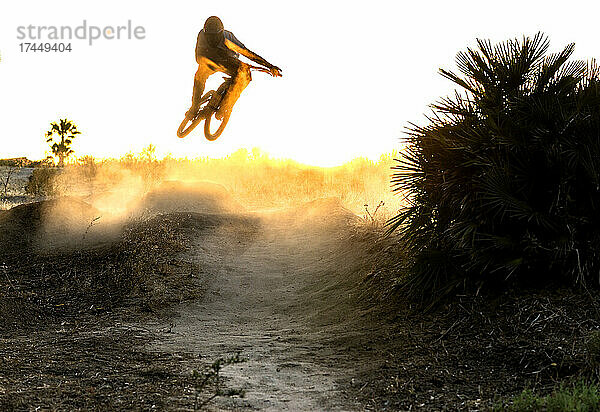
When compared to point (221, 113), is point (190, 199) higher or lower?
lower

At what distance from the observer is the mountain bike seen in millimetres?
9219

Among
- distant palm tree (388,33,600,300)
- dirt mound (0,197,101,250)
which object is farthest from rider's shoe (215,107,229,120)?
dirt mound (0,197,101,250)

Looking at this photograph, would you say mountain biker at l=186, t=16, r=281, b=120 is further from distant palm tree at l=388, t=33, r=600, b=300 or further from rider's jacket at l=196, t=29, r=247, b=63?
distant palm tree at l=388, t=33, r=600, b=300

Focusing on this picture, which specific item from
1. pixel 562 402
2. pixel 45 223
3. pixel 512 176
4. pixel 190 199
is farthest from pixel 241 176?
pixel 562 402

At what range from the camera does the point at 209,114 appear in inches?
370

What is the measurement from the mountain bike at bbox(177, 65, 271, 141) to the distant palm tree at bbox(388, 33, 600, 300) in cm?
294

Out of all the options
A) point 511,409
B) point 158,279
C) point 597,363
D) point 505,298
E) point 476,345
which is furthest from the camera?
point 158,279

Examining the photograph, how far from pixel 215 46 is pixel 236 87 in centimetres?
65

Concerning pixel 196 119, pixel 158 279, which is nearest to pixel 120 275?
pixel 158 279

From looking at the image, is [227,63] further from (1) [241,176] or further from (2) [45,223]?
(1) [241,176]

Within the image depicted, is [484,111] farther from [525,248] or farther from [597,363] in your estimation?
[597,363]

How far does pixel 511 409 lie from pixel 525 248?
247cm

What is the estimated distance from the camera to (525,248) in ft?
22.0

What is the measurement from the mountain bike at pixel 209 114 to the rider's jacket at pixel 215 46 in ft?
1.31
